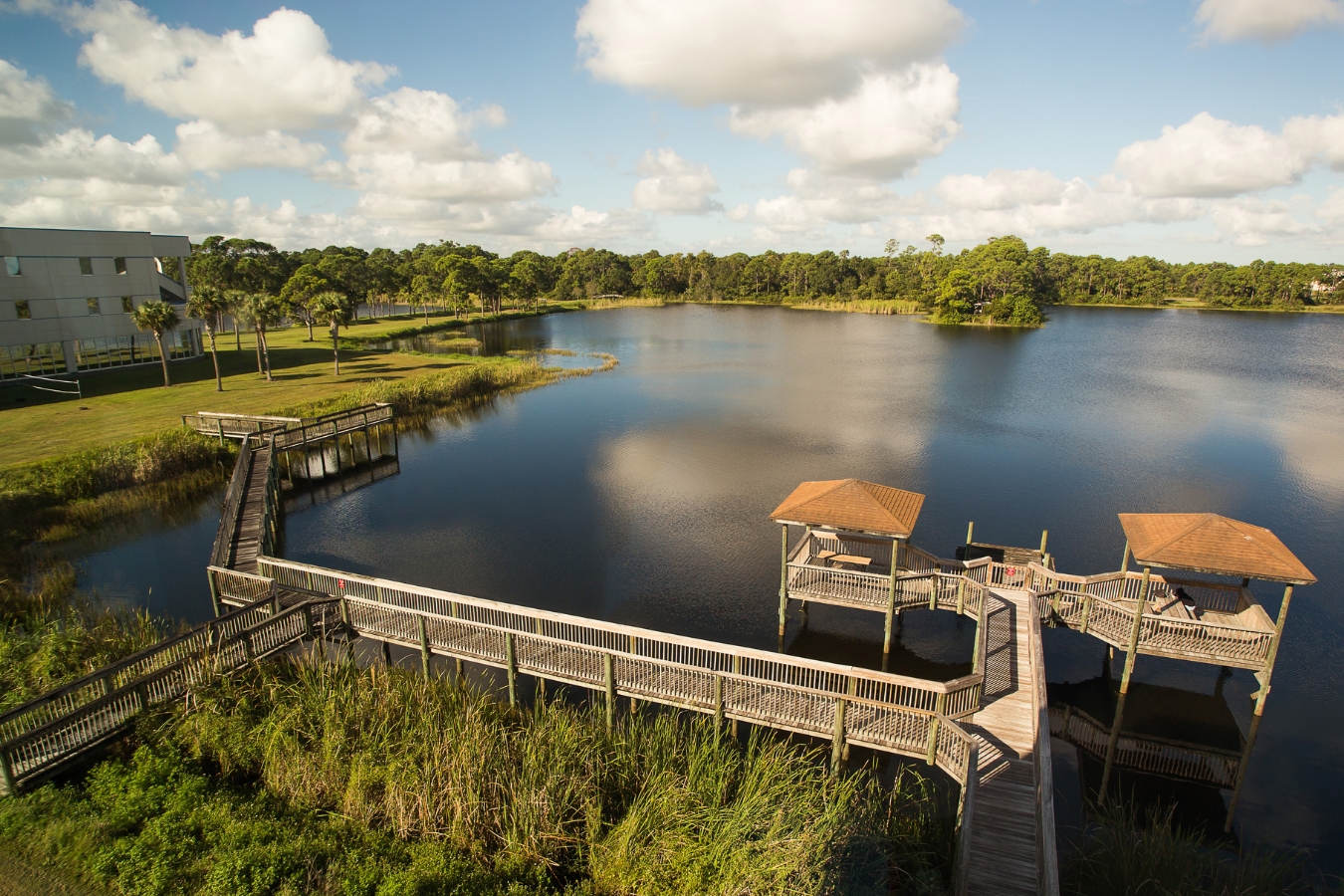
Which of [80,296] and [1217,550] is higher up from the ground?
[80,296]

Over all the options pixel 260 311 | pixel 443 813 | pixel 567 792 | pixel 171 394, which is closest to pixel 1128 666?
pixel 567 792

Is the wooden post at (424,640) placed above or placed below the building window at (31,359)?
below

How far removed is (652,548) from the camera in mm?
19344

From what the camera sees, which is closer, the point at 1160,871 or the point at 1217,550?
the point at 1160,871

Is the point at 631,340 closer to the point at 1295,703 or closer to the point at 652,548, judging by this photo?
the point at 652,548

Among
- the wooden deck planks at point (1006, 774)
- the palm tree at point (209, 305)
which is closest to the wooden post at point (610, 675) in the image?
the wooden deck planks at point (1006, 774)

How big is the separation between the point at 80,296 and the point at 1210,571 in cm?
5120

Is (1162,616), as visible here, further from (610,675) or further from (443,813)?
Answer: (443,813)

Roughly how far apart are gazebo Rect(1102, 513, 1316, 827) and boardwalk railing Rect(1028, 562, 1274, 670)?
0.07 ft

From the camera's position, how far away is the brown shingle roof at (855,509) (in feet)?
46.3

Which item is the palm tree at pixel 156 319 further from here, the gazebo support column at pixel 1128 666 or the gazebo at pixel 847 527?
the gazebo support column at pixel 1128 666

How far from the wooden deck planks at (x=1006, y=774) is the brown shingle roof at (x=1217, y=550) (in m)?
2.67

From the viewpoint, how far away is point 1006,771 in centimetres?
967

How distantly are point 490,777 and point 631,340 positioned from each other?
61074 mm
